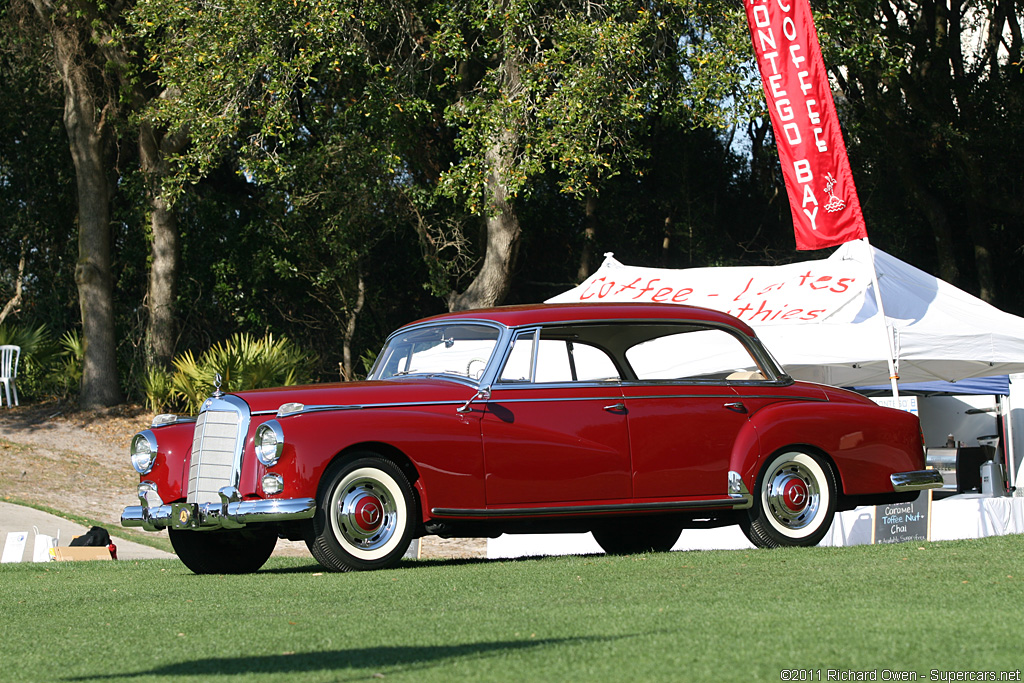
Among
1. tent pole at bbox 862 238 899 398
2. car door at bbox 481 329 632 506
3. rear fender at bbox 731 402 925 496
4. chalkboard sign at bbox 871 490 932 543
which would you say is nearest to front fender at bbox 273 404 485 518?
car door at bbox 481 329 632 506

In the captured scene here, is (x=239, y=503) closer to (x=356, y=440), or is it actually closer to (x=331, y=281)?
(x=356, y=440)

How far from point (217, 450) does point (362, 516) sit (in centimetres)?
103

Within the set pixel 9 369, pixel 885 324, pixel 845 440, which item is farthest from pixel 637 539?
pixel 9 369

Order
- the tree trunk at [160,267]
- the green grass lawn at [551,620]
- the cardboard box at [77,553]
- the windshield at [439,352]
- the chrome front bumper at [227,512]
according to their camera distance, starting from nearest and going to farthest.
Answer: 1. the green grass lawn at [551,620]
2. the chrome front bumper at [227,512]
3. the windshield at [439,352]
4. the cardboard box at [77,553]
5. the tree trunk at [160,267]

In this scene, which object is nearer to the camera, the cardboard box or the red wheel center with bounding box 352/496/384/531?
the red wheel center with bounding box 352/496/384/531

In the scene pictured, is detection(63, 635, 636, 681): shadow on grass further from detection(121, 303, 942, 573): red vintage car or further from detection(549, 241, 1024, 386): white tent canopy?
detection(549, 241, 1024, 386): white tent canopy

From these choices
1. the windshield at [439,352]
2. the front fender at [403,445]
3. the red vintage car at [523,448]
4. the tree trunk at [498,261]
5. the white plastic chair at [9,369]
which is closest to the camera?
the front fender at [403,445]

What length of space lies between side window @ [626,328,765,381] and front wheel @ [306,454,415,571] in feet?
6.56

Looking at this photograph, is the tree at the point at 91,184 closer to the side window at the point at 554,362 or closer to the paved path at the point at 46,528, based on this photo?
the paved path at the point at 46,528

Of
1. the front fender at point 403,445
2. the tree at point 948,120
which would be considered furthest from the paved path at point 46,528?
the tree at point 948,120

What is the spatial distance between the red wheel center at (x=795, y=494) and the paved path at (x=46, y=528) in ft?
24.4

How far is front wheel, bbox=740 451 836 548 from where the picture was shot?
8.34 metres

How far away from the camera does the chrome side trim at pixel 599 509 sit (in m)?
7.59

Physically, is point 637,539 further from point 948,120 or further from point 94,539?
point 948,120
